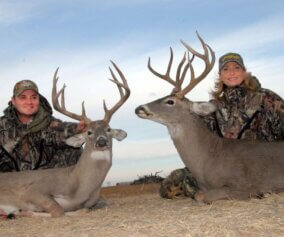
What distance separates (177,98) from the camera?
7352mm

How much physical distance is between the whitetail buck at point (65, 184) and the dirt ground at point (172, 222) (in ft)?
0.76

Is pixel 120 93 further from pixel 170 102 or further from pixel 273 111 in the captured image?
pixel 273 111

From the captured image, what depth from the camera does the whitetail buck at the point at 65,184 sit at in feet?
22.3

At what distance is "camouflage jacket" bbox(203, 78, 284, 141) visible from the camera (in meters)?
7.86

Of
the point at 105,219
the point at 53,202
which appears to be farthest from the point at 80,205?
the point at 105,219

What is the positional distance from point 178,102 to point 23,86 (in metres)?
2.28

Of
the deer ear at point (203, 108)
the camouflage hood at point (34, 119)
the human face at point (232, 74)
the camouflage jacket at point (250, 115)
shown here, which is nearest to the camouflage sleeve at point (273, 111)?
the camouflage jacket at point (250, 115)

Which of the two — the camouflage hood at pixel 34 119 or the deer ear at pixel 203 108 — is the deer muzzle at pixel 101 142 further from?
the camouflage hood at pixel 34 119

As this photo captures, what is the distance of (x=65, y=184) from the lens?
272 inches

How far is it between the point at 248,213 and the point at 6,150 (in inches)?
161

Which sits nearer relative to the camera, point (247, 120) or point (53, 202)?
point (53, 202)

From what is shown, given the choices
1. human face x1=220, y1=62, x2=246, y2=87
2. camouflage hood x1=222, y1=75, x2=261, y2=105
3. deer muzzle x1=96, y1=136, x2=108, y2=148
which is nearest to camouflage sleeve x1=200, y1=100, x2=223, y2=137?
camouflage hood x1=222, y1=75, x2=261, y2=105

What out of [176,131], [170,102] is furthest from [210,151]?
[170,102]

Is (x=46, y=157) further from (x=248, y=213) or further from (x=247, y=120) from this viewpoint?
(x=248, y=213)
